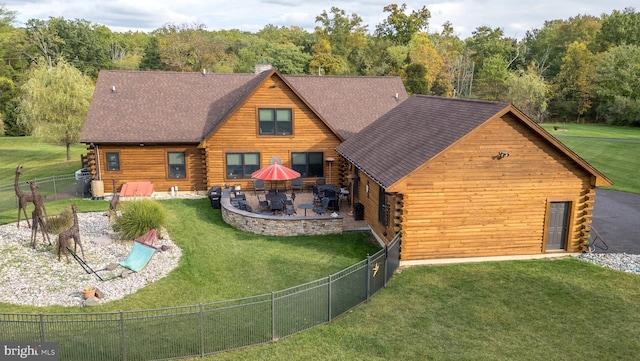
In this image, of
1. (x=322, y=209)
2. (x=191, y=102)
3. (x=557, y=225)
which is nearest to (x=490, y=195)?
(x=557, y=225)

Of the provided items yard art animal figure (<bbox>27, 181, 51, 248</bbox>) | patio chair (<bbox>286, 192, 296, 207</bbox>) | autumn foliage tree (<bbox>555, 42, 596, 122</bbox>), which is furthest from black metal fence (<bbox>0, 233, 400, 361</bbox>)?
autumn foliage tree (<bbox>555, 42, 596, 122</bbox>)

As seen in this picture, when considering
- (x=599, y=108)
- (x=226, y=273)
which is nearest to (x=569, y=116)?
(x=599, y=108)

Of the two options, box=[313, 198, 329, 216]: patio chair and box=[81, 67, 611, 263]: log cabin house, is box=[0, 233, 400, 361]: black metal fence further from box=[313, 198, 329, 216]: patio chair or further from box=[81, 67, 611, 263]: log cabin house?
box=[313, 198, 329, 216]: patio chair

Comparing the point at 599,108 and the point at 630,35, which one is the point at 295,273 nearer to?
the point at 599,108

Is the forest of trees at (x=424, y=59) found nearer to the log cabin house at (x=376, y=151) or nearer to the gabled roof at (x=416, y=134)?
the log cabin house at (x=376, y=151)

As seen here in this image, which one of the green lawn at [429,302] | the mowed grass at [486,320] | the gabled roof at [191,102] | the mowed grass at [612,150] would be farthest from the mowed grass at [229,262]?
the mowed grass at [612,150]

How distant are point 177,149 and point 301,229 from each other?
10.0m

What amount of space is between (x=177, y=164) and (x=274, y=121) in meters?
5.98

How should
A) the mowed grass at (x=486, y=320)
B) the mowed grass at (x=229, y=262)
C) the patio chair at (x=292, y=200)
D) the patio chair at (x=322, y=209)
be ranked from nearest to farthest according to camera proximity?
the mowed grass at (x=486, y=320) < the mowed grass at (x=229, y=262) < the patio chair at (x=322, y=209) < the patio chair at (x=292, y=200)

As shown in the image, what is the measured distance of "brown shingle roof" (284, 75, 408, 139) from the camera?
28562 mm

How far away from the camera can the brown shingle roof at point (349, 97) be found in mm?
28562

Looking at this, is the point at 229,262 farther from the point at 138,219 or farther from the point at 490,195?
the point at 490,195

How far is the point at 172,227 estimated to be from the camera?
19297mm

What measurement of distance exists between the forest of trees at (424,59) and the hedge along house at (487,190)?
45.1 meters
